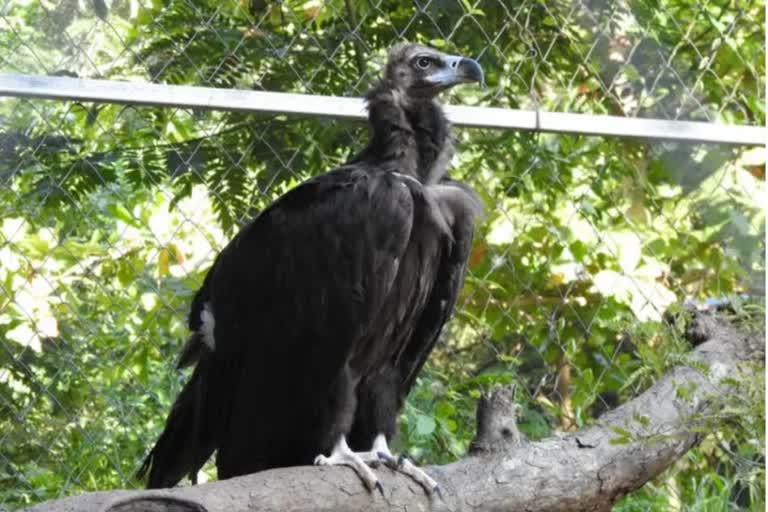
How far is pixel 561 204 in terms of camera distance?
5.20 metres

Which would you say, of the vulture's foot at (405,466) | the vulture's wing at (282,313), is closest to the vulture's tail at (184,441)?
the vulture's wing at (282,313)

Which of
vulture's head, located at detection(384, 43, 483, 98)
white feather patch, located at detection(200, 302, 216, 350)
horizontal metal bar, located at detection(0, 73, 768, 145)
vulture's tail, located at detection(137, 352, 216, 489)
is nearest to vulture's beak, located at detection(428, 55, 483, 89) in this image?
vulture's head, located at detection(384, 43, 483, 98)

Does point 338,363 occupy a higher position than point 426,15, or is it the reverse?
point 426,15

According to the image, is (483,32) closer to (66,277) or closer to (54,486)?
(66,277)

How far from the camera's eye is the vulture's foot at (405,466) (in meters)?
3.37

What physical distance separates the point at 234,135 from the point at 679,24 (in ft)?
6.07

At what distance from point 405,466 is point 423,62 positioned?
4.55 ft

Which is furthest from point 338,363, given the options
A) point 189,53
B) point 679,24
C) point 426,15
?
point 679,24

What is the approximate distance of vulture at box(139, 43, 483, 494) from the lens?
145 inches

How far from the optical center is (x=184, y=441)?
3779mm

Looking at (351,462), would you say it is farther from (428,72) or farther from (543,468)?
(428,72)

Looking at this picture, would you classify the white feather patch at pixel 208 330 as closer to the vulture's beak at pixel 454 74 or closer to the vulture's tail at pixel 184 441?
the vulture's tail at pixel 184 441

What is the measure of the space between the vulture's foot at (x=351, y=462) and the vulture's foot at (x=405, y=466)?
0.19ft

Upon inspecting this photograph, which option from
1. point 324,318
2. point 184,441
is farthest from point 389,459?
point 184,441
